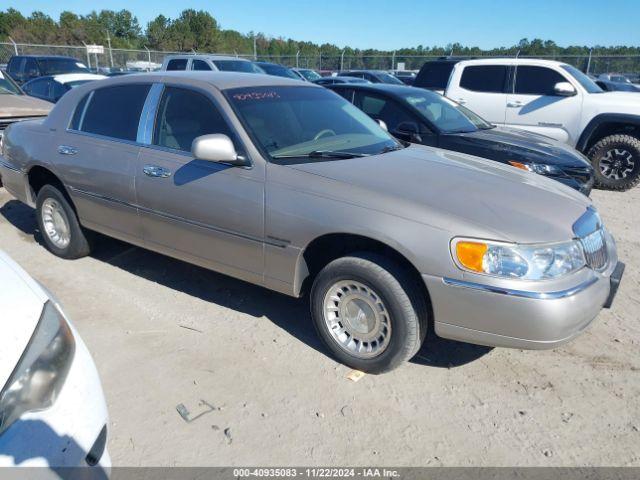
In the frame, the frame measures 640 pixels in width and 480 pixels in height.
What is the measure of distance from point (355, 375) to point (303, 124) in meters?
1.84

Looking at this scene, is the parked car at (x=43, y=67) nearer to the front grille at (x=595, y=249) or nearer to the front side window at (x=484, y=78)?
the front side window at (x=484, y=78)

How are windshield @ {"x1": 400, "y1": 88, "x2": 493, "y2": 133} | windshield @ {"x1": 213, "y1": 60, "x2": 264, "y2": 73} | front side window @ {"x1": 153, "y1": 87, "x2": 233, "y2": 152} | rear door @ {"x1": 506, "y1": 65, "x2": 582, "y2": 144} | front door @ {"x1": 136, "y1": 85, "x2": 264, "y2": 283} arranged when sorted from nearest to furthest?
front door @ {"x1": 136, "y1": 85, "x2": 264, "y2": 283}, front side window @ {"x1": 153, "y1": 87, "x2": 233, "y2": 152}, windshield @ {"x1": 400, "y1": 88, "x2": 493, "y2": 133}, rear door @ {"x1": 506, "y1": 65, "x2": 582, "y2": 144}, windshield @ {"x1": 213, "y1": 60, "x2": 264, "y2": 73}

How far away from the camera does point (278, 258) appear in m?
3.34

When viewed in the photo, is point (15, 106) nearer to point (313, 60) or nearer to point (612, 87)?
point (612, 87)

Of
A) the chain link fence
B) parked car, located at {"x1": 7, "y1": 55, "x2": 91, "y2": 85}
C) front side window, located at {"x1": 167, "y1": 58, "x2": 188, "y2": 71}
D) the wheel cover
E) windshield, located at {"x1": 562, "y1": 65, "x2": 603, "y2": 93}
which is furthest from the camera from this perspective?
the chain link fence

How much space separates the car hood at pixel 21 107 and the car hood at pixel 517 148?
19.5ft

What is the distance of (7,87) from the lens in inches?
332

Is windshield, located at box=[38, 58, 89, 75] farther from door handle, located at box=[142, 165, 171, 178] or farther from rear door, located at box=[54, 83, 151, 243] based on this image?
door handle, located at box=[142, 165, 171, 178]

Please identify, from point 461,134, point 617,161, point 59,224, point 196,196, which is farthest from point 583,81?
point 59,224

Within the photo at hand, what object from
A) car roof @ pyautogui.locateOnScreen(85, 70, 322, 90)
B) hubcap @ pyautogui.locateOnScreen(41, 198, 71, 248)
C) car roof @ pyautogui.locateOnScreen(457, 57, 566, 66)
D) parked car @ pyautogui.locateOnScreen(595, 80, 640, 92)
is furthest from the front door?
parked car @ pyautogui.locateOnScreen(595, 80, 640, 92)

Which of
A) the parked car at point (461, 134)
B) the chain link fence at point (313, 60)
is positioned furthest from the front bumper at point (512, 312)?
the chain link fence at point (313, 60)

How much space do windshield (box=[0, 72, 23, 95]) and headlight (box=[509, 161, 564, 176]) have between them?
7.71 metres

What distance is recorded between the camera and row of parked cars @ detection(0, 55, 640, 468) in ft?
8.91

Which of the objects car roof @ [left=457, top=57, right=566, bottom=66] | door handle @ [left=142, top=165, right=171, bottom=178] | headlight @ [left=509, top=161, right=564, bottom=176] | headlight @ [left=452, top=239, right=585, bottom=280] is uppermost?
car roof @ [left=457, top=57, right=566, bottom=66]
